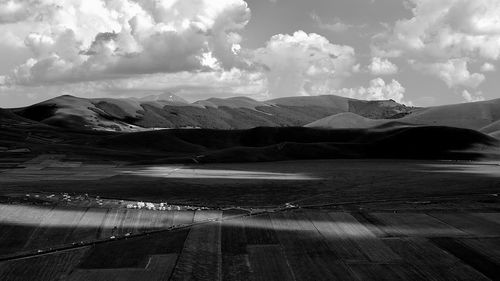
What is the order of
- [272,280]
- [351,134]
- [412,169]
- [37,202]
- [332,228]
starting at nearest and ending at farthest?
1. [272,280]
2. [332,228]
3. [37,202]
4. [412,169]
5. [351,134]

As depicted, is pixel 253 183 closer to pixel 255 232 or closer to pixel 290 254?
pixel 255 232

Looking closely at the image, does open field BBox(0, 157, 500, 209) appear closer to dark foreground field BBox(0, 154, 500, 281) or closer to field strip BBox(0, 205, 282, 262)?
dark foreground field BBox(0, 154, 500, 281)

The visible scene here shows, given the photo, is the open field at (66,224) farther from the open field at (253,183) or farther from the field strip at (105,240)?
the open field at (253,183)

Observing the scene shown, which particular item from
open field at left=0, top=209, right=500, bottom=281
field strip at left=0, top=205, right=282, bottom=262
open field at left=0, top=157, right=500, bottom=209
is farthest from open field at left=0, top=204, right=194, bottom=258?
open field at left=0, top=157, right=500, bottom=209

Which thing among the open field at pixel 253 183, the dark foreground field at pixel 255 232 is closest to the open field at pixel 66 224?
the dark foreground field at pixel 255 232

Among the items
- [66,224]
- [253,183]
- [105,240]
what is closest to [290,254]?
[105,240]

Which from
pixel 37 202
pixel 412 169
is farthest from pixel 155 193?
A: pixel 412 169

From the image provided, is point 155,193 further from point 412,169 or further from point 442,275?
point 412,169
